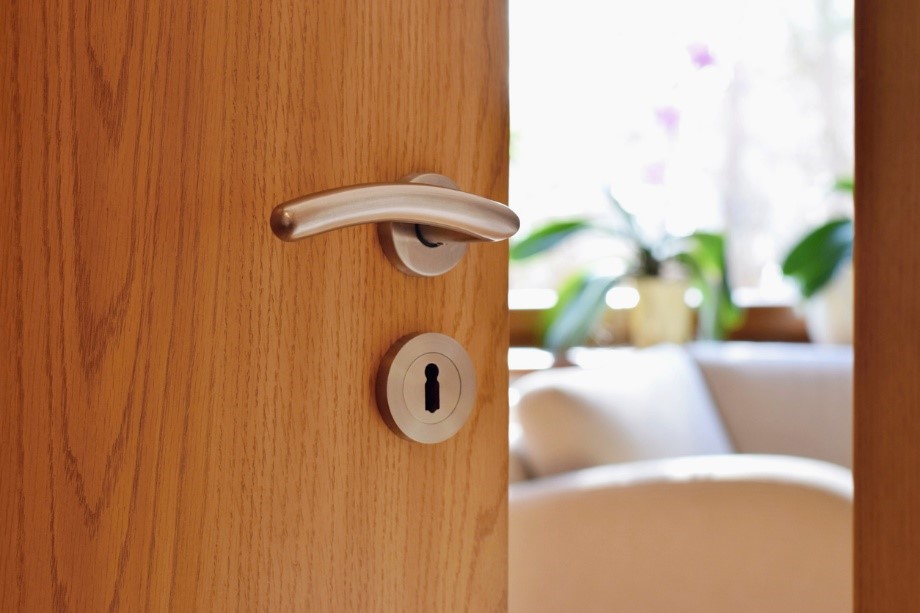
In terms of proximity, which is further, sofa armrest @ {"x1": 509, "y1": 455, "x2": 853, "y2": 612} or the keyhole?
sofa armrest @ {"x1": 509, "y1": 455, "x2": 853, "y2": 612}

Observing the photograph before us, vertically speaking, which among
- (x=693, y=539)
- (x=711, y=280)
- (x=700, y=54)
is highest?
(x=700, y=54)

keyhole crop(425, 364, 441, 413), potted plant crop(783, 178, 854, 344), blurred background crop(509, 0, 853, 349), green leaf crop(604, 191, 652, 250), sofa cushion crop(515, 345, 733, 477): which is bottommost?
sofa cushion crop(515, 345, 733, 477)

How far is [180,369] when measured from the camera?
0.26 m

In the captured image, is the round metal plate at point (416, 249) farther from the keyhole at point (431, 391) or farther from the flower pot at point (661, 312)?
the flower pot at point (661, 312)

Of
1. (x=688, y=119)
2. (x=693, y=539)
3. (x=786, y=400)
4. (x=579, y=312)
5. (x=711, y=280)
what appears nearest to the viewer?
(x=693, y=539)

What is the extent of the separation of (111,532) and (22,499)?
3 cm

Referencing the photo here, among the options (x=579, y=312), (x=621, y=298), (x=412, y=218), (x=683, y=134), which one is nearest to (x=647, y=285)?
(x=579, y=312)

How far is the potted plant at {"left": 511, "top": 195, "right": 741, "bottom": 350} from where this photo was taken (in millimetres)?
1918

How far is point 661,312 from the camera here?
77.4 inches

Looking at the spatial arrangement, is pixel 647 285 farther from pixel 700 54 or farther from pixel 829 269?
pixel 700 54

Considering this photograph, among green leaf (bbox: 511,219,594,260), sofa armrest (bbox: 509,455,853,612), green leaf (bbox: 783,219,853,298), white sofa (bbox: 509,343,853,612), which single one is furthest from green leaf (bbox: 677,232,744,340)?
sofa armrest (bbox: 509,455,853,612)

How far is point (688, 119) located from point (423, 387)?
2.16 m

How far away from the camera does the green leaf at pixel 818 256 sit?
1898 millimetres
